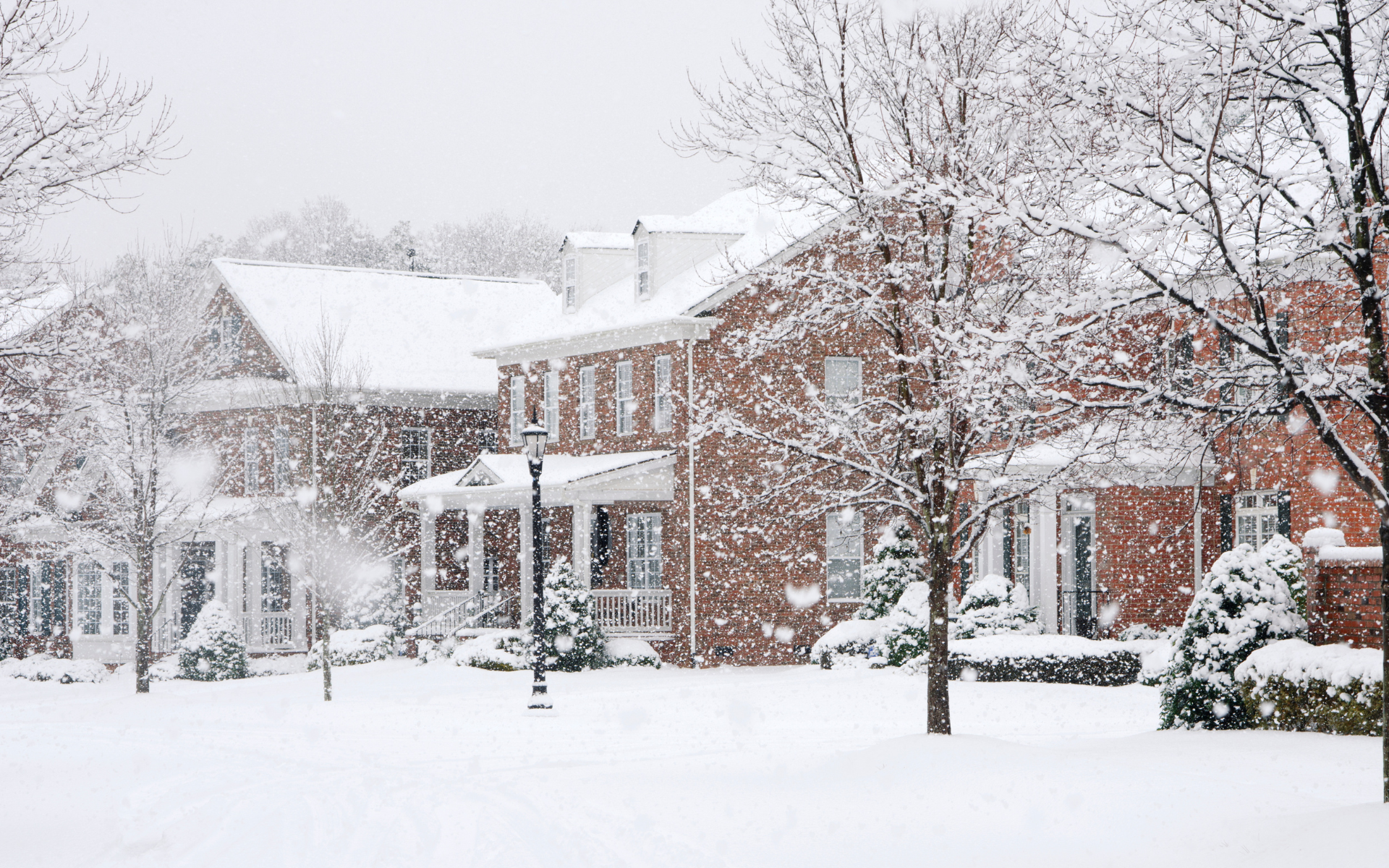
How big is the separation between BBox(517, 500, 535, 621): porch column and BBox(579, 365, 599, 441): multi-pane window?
230 cm

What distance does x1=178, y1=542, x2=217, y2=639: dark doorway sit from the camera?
34250mm

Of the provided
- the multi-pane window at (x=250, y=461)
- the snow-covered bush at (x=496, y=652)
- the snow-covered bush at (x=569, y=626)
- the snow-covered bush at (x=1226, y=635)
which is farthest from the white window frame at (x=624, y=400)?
the snow-covered bush at (x=1226, y=635)

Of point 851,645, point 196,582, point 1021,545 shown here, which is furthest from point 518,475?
point 196,582

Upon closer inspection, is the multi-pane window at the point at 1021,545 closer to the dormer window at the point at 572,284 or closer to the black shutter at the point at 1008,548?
the black shutter at the point at 1008,548

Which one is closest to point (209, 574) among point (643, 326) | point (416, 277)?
point (416, 277)

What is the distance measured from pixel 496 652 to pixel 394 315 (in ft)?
43.0

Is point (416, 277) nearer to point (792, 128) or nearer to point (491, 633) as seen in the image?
point (491, 633)

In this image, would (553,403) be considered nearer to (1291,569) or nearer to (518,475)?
(518,475)

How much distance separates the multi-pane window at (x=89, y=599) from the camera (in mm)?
35688

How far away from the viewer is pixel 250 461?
33.3 meters

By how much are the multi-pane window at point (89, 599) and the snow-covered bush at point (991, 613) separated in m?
23.4

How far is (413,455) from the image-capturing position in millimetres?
33781

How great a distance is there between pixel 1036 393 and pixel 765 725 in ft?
33.0

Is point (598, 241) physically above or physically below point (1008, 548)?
above
